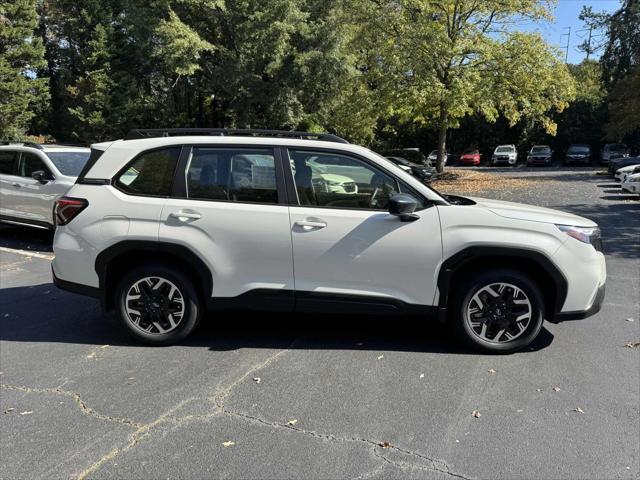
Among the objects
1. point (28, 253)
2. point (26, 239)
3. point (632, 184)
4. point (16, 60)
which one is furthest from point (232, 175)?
point (16, 60)

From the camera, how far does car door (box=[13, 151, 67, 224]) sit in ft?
30.1

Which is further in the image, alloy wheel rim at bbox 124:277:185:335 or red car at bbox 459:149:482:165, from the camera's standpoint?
red car at bbox 459:149:482:165

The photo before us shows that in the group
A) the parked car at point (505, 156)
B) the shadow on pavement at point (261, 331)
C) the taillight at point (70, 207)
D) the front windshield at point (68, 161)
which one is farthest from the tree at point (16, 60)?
the parked car at point (505, 156)

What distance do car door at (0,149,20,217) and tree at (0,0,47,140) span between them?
19343 millimetres

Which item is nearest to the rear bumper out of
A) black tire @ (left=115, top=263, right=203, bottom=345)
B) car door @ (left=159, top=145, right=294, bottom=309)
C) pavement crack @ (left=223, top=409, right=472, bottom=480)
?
pavement crack @ (left=223, top=409, right=472, bottom=480)

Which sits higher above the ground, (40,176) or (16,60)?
(16,60)

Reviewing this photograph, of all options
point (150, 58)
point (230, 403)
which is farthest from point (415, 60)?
point (230, 403)

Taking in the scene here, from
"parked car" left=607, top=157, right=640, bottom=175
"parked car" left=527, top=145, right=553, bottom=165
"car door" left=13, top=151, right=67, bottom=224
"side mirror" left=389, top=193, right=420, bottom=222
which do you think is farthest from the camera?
"parked car" left=527, top=145, right=553, bottom=165

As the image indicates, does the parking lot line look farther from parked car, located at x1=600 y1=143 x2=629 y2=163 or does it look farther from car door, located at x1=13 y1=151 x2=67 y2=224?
parked car, located at x1=600 y1=143 x2=629 y2=163

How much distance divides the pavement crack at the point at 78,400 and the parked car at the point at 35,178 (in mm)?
5831

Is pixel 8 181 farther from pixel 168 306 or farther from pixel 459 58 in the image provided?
pixel 459 58

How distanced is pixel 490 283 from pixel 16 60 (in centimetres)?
2996

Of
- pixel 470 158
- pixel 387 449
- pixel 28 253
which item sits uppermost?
pixel 470 158

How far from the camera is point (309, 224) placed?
4.31 m
